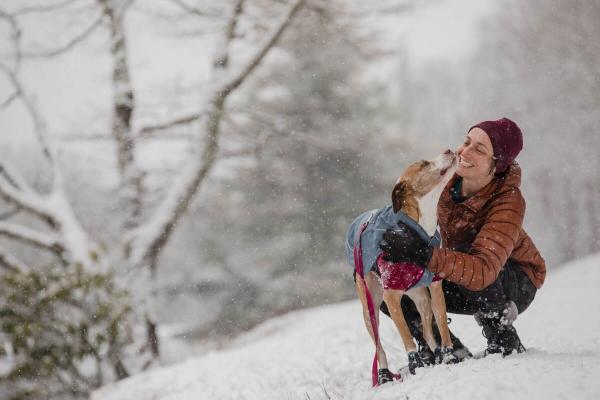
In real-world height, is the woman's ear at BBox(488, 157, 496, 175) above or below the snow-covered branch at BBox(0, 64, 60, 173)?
below

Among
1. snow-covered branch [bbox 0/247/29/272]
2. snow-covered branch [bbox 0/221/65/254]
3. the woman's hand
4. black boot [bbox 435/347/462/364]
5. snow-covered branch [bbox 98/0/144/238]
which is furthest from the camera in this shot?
snow-covered branch [bbox 98/0/144/238]

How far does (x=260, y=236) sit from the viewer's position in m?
11.8

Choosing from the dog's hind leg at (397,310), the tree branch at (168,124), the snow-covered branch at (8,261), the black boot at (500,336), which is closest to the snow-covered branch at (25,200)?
the snow-covered branch at (8,261)

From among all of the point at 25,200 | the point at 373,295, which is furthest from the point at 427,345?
the point at 25,200

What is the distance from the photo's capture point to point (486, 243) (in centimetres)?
217

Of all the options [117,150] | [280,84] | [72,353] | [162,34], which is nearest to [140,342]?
[72,353]

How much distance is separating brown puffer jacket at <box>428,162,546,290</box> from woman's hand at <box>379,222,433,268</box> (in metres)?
0.05

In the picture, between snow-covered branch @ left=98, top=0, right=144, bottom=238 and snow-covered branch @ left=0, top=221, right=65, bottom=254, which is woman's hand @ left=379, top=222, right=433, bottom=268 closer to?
snow-covered branch @ left=98, top=0, right=144, bottom=238

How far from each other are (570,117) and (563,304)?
1415 centimetres

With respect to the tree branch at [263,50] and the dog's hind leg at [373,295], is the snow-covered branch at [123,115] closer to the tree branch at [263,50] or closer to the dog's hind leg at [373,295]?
the tree branch at [263,50]

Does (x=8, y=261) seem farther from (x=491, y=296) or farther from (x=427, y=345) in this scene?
(x=491, y=296)

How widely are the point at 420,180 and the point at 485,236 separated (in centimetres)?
41

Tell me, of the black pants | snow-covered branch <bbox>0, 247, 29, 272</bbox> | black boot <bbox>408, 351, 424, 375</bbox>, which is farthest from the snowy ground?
snow-covered branch <bbox>0, 247, 29, 272</bbox>

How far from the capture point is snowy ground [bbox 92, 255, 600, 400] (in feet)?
5.53
